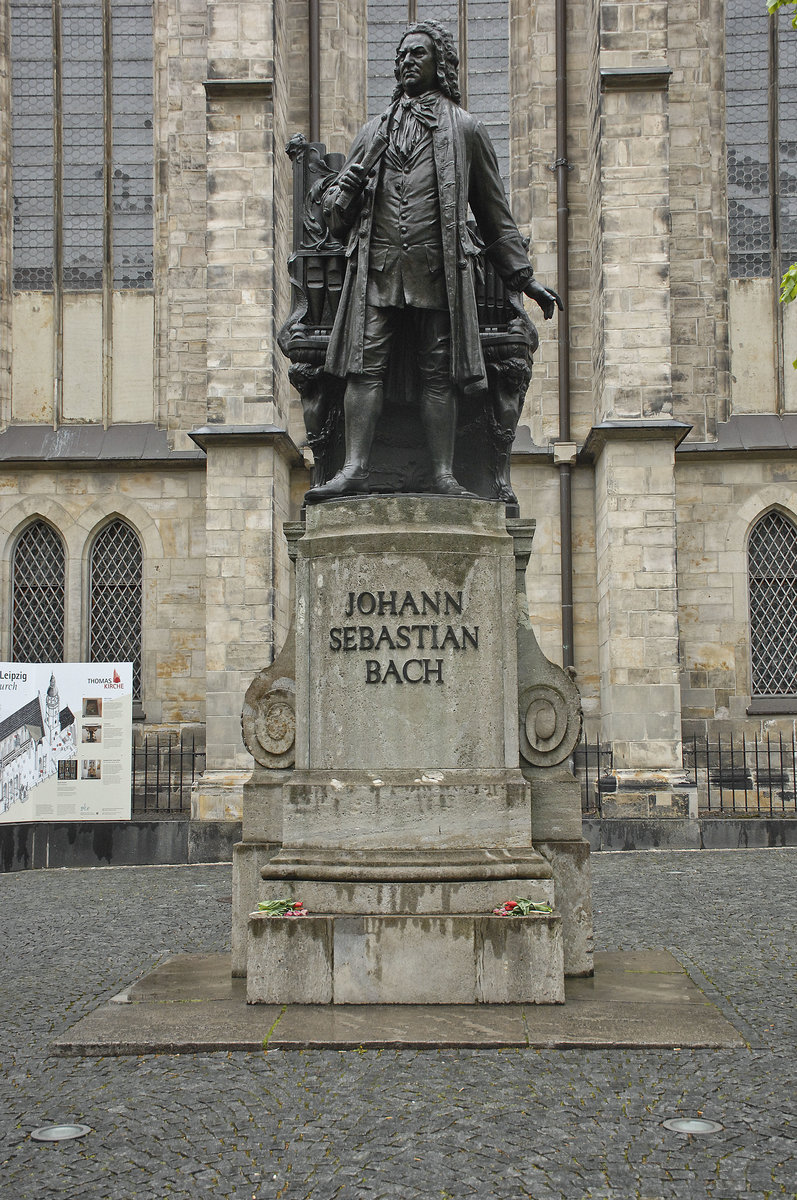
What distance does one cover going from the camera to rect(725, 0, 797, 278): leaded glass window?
58.4ft

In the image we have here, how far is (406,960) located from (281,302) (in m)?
12.4

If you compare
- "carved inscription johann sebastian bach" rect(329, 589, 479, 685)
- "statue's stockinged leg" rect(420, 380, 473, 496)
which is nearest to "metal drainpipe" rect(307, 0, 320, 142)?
"statue's stockinged leg" rect(420, 380, 473, 496)

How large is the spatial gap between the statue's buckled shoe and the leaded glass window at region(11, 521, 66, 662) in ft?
41.6

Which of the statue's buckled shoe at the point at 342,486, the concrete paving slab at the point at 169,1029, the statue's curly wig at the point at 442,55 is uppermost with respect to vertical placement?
the statue's curly wig at the point at 442,55

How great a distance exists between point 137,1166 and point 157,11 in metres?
18.0

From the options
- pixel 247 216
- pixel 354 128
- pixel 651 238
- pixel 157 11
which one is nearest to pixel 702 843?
pixel 651 238

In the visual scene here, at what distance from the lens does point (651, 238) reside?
50.2 feet

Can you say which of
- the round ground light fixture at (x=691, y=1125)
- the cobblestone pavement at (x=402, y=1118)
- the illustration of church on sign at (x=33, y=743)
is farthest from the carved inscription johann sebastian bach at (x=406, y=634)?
the illustration of church on sign at (x=33, y=743)

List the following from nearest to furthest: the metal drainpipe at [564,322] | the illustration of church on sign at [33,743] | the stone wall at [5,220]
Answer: the illustration of church on sign at [33,743] < the metal drainpipe at [564,322] < the stone wall at [5,220]

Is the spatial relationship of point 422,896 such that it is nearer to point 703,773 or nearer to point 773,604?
point 703,773

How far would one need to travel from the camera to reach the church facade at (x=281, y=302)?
50.9 ft

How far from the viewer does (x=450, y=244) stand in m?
5.64

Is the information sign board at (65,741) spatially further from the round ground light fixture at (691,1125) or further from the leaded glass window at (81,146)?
the round ground light fixture at (691,1125)

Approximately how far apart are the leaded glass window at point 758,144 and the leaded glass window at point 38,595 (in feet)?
34.5
